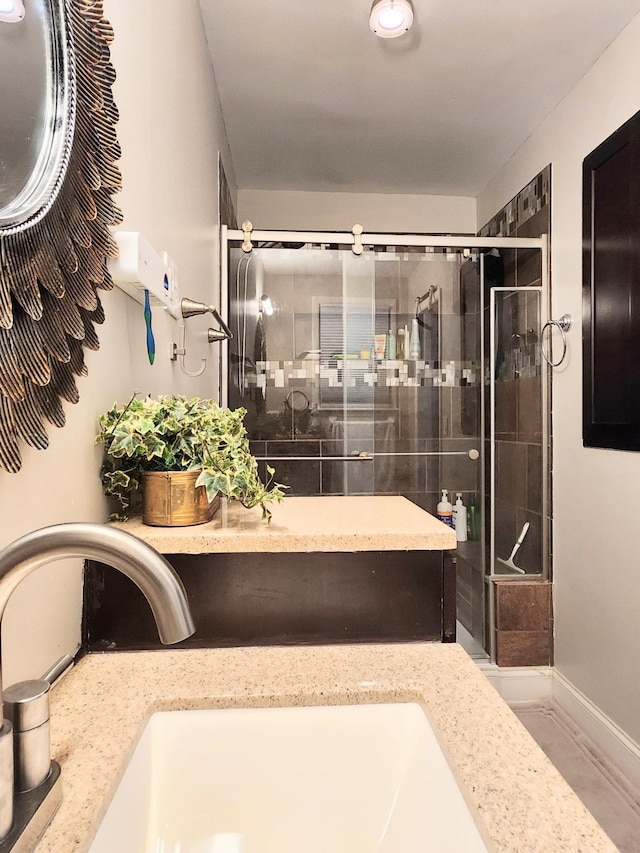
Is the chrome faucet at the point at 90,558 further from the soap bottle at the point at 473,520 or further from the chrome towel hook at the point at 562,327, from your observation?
the soap bottle at the point at 473,520

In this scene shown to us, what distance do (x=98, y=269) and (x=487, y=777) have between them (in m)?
0.71

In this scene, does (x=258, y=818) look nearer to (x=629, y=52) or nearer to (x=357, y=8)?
(x=357, y=8)

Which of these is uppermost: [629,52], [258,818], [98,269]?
[629,52]

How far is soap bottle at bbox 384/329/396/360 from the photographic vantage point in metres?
2.52

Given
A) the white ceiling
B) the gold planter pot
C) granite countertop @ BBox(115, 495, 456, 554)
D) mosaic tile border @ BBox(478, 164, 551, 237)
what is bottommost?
granite countertop @ BBox(115, 495, 456, 554)

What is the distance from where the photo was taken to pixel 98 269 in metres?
0.73

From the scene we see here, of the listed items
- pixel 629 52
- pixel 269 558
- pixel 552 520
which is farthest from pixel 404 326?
pixel 269 558

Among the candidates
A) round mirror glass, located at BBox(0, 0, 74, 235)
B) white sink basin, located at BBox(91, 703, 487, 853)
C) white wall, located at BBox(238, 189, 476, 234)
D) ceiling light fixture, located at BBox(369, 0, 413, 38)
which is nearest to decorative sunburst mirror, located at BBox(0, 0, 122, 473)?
round mirror glass, located at BBox(0, 0, 74, 235)

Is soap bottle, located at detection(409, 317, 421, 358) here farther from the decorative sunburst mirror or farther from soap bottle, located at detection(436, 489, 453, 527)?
the decorative sunburst mirror

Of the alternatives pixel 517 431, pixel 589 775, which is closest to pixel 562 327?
pixel 517 431

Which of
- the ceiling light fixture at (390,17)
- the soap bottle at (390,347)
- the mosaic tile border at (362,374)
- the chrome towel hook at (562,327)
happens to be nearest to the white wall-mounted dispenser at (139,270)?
the ceiling light fixture at (390,17)

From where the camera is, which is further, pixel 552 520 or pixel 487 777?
pixel 552 520

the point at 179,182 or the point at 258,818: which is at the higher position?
the point at 179,182

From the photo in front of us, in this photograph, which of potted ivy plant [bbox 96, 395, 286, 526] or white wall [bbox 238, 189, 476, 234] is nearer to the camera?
potted ivy plant [bbox 96, 395, 286, 526]
